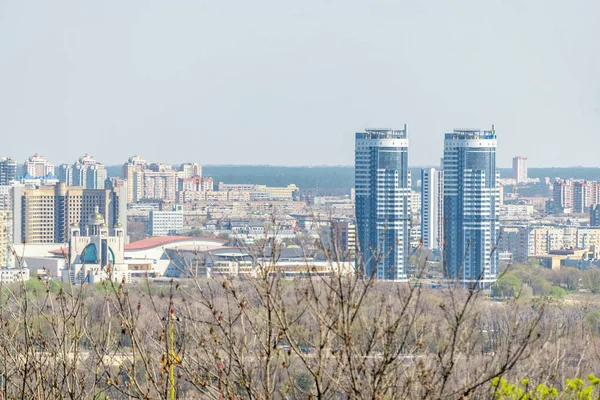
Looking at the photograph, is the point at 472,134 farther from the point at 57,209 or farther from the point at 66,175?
the point at 66,175

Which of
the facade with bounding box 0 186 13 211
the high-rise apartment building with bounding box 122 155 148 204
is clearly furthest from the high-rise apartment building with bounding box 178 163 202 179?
the facade with bounding box 0 186 13 211

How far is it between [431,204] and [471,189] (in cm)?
929

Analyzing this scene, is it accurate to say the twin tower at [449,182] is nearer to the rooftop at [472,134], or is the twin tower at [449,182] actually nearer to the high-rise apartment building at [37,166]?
the rooftop at [472,134]

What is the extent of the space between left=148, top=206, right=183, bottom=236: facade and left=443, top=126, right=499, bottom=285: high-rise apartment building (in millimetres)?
18897

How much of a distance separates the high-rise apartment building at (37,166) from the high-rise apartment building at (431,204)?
28504mm

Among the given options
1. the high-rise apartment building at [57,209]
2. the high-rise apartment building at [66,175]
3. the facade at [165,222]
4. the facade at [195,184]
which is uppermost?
the high-rise apartment building at [66,175]

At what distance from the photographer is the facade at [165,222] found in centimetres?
5247

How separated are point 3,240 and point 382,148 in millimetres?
9262

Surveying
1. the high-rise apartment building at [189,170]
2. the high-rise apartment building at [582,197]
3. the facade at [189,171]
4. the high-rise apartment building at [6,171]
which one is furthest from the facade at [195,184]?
the high-rise apartment building at [582,197]

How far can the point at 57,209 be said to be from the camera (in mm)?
44125

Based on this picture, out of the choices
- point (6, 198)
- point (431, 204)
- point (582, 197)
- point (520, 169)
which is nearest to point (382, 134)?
point (431, 204)

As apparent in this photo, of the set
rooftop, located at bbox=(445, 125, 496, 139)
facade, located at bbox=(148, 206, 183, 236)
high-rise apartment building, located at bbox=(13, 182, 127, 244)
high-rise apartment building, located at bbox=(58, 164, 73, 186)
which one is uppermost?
rooftop, located at bbox=(445, 125, 496, 139)

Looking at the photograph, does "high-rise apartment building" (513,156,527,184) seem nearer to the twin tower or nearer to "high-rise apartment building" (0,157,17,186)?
"high-rise apartment building" (0,157,17,186)

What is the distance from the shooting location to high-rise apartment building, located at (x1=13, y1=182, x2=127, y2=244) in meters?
43.5
